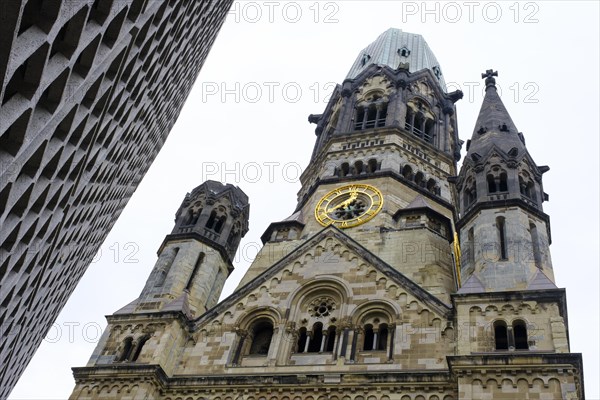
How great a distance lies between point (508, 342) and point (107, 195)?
1296 cm

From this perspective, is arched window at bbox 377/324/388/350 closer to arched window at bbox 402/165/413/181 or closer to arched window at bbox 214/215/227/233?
arched window at bbox 214/215/227/233

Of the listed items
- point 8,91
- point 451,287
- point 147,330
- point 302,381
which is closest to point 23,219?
point 8,91

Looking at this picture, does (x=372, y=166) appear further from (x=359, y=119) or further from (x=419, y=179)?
(x=359, y=119)

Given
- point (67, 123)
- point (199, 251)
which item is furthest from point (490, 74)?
point (67, 123)

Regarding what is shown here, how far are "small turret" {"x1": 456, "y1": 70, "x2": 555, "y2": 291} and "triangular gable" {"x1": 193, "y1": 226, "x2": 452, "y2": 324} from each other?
1481 mm

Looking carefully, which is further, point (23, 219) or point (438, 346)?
point (438, 346)

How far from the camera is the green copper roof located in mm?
47344

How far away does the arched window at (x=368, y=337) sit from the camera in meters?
22.2

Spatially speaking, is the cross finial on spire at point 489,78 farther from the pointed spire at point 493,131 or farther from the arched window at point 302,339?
the arched window at point 302,339

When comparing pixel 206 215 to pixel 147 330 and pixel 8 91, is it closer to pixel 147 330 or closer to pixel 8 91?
pixel 147 330

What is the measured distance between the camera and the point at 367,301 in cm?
2362

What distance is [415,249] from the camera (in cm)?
2833

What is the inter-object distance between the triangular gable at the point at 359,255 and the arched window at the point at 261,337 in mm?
1446

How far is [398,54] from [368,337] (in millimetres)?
30578
